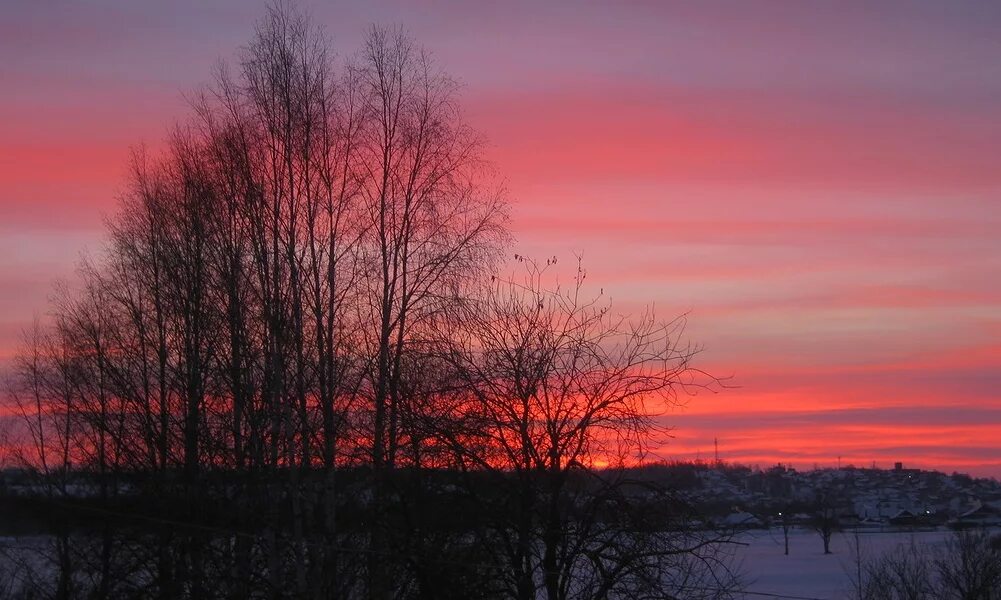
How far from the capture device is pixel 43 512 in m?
30.8

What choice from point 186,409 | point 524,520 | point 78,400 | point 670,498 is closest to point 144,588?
point 186,409

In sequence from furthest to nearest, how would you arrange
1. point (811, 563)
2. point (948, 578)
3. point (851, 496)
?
point (851, 496)
point (811, 563)
point (948, 578)

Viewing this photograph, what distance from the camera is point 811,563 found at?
79875 mm

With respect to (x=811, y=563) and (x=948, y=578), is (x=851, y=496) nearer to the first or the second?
(x=811, y=563)

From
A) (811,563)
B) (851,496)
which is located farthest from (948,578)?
(851,496)

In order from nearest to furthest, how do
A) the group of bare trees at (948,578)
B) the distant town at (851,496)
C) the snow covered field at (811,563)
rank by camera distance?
the distant town at (851,496) → the group of bare trees at (948,578) → the snow covered field at (811,563)

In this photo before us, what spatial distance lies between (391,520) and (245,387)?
5052mm

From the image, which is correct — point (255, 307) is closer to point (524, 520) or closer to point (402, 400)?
point (402, 400)

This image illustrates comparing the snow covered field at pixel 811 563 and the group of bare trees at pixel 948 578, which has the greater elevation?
the group of bare trees at pixel 948 578

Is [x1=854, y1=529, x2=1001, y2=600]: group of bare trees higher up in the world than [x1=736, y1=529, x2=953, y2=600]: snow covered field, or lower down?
higher up

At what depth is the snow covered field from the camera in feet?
182

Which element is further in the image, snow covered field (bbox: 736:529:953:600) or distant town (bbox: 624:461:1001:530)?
snow covered field (bbox: 736:529:953:600)

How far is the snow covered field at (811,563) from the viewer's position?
55.6 meters

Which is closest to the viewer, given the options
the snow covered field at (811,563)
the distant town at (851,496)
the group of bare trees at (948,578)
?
the distant town at (851,496)
